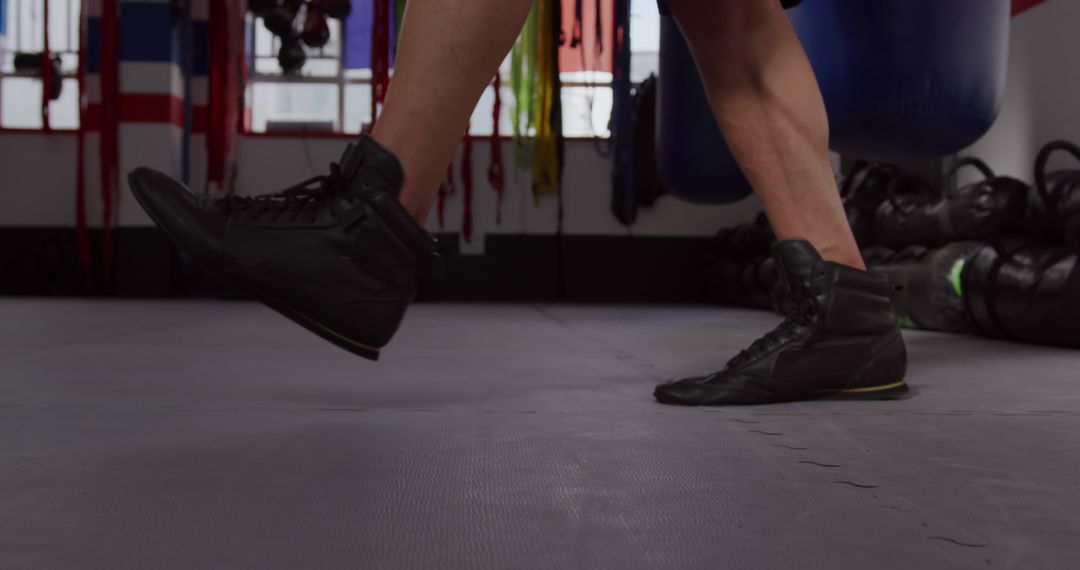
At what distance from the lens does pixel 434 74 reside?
99cm

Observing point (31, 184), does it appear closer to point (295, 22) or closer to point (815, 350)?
point (295, 22)

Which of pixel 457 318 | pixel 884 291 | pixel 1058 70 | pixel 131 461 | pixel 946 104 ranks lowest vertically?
pixel 457 318

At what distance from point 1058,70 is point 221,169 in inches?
163

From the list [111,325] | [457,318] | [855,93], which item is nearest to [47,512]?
[855,93]

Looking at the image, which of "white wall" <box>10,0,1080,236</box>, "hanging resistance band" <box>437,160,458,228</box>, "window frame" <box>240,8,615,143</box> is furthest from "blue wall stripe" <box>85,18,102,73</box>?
"hanging resistance band" <box>437,160,458,228</box>

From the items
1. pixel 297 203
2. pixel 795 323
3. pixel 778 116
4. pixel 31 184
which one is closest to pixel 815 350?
pixel 795 323

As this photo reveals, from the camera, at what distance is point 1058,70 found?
2.91 meters

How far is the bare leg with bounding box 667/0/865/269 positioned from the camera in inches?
48.1

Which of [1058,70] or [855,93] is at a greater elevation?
[1058,70]

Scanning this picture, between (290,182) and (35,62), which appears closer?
(35,62)

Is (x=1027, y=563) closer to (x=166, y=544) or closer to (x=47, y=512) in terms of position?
(x=166, y=544)

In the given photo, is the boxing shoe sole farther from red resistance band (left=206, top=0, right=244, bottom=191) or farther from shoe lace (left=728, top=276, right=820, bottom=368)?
red resistance band (left=206, top=0, right=244, bottom=191)

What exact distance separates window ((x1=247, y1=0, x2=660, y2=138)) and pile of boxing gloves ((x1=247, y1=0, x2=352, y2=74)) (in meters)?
0.15

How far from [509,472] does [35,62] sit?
5.40 m
